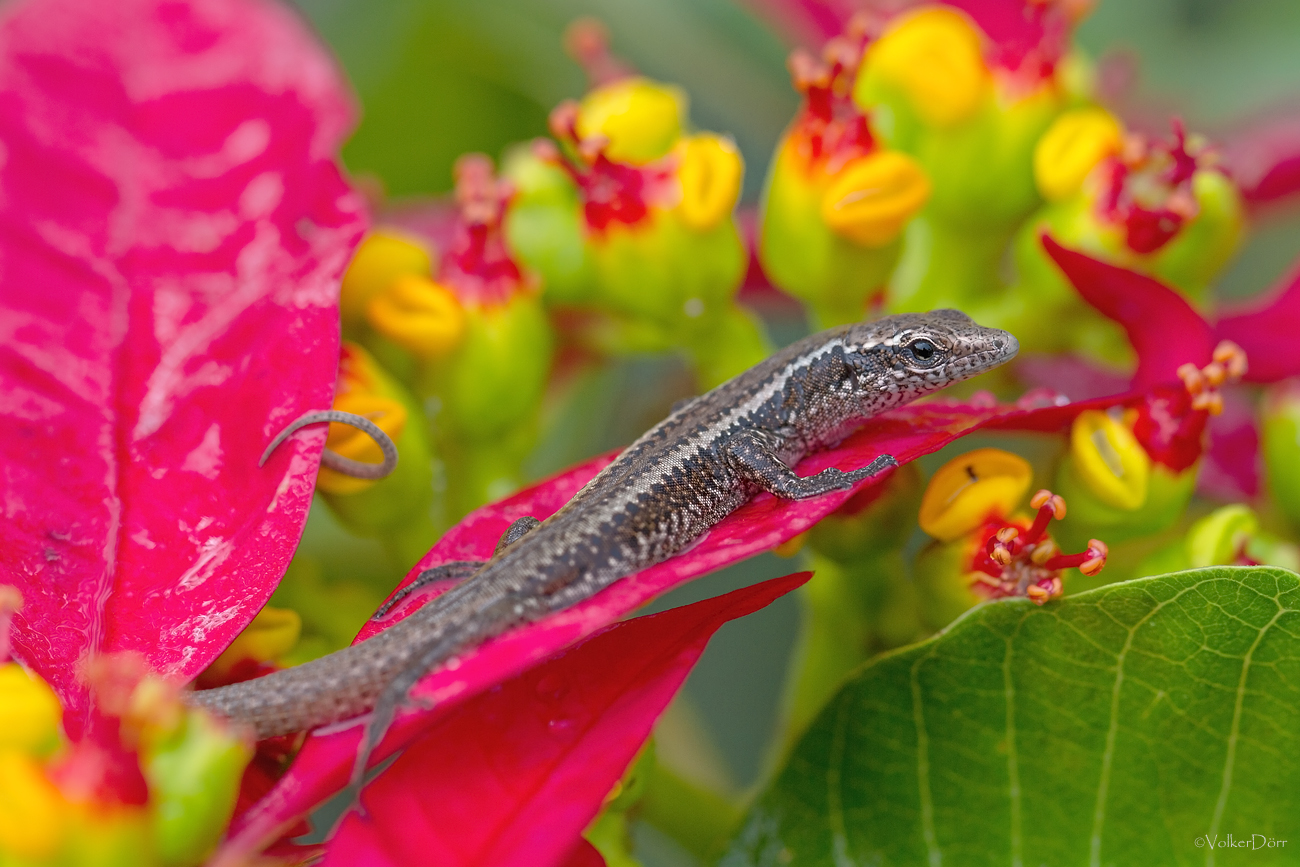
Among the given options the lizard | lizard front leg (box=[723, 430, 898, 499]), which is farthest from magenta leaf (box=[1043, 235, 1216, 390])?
lizard front leg (box=[723, 430, 898, 499])

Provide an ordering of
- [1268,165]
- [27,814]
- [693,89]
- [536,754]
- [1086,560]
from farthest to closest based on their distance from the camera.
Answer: [693,89] < [1268,165] < [1086,560] < [536,754] < [27,814]

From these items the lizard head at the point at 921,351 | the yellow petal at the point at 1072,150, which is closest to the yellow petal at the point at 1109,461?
the lizard head at the point at 921,351

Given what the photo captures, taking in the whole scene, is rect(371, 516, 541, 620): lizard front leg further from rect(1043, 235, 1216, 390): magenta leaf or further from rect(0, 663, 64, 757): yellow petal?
rect(1043, 235, 1216, 390): magenta leaf

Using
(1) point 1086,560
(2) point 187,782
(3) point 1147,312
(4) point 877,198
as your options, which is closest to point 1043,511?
(1) point 1086,560

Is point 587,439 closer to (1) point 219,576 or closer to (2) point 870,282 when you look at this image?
(2) point 870,282

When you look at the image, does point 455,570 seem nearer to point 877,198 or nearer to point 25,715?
point 25,715

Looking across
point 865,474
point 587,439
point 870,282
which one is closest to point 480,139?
point 587,439
